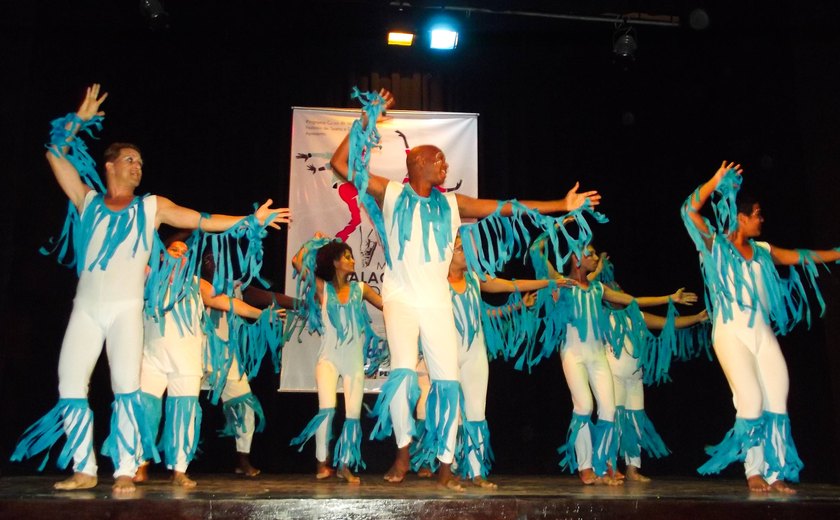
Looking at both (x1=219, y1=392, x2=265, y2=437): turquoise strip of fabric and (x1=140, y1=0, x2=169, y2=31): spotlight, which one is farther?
(x1=140, y1=0, x2=169, y2=31): spotlight

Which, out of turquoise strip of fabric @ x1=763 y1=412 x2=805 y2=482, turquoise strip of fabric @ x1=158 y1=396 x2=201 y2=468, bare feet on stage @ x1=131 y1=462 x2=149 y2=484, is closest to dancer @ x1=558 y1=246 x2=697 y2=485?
turquoise strip of fabric @ x1=763 y1=412 x2=805 y2=482

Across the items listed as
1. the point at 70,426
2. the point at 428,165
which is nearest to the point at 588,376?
the point at 428,165

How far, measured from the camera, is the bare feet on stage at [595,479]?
4891mm

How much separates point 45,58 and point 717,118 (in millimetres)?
5097

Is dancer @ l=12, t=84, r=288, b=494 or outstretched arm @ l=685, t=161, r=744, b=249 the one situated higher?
outstretched arm @ l=685, t=161, r=744, b=249

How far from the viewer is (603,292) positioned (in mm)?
5438

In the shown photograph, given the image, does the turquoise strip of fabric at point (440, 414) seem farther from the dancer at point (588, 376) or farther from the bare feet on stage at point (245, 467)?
the bare feet on stage at point (245, 467)

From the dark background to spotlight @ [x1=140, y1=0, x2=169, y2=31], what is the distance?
0.57 m

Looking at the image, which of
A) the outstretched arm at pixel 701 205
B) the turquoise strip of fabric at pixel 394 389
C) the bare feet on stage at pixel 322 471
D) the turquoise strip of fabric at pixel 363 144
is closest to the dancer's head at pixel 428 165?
the turquoise strip of fabric at pixel 363 144

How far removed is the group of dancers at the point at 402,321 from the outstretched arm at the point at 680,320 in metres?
0.17

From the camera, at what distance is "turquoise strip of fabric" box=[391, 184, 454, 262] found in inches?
150

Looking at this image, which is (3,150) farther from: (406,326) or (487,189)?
(487,189)

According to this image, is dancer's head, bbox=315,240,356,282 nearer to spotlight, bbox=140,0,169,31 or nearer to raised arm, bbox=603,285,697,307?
raised arm, bbox=603,285,697,307

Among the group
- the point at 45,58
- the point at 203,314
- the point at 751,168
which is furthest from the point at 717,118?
the point at 45,58
